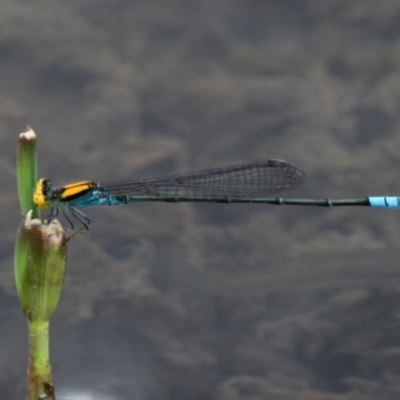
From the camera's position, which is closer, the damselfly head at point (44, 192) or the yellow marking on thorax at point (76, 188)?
the damselfly head at point (44, 192)

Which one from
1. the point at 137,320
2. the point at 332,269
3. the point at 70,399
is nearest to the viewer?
the point at 70,399

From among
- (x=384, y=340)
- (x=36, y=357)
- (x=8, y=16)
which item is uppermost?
(x=8, y=16)

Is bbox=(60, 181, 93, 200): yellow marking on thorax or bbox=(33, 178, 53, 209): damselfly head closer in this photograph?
bbox=(33, 178, 53, 209): damselfly head

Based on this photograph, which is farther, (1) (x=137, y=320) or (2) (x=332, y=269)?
(2) (x=332, y=269)

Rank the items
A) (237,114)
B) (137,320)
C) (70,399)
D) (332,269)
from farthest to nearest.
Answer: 1. (237,114)
2. (332,269)
3. (137,320)
4. (70,399)

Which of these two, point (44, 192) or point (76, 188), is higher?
point (76, 188)

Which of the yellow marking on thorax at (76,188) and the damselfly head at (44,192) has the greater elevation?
the yellow marking on thorax at (76,188)

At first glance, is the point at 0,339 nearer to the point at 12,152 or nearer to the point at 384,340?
the point at 12,152

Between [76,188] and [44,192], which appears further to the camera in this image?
[76,188]

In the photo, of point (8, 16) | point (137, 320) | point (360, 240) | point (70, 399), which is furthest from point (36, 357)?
point (8, 16)

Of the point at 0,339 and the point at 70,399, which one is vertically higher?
the point at 0,339

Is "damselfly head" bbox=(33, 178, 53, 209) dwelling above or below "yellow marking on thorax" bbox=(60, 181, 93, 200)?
below
